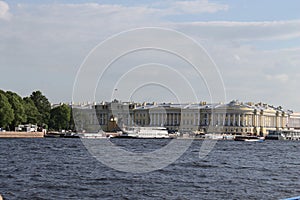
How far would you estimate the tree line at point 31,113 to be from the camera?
8300 cm

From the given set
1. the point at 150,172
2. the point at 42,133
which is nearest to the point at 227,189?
the point at 150,172

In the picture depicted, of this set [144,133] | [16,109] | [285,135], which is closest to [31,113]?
[16,109]

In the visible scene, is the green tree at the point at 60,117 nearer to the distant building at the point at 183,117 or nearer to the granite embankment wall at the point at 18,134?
the distant building at the point at 183,117

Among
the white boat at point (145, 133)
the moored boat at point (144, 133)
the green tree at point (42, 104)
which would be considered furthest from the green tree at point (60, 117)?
the white boat at point (145, 133)

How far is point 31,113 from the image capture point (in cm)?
9706

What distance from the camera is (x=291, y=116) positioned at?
174 m

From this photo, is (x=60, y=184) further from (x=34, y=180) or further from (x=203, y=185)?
(x=203, y=185)

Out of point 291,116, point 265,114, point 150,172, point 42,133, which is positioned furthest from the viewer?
point 291,116

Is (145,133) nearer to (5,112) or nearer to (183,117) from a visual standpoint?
(183,117)

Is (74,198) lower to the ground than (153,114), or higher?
lower

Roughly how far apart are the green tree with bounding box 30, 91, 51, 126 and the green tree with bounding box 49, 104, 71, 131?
102 cm

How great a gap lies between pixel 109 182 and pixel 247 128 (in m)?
121

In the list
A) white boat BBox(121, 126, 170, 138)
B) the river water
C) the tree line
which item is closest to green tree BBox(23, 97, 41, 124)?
the tree line

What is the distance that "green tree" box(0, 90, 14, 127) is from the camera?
81312 millimetres
